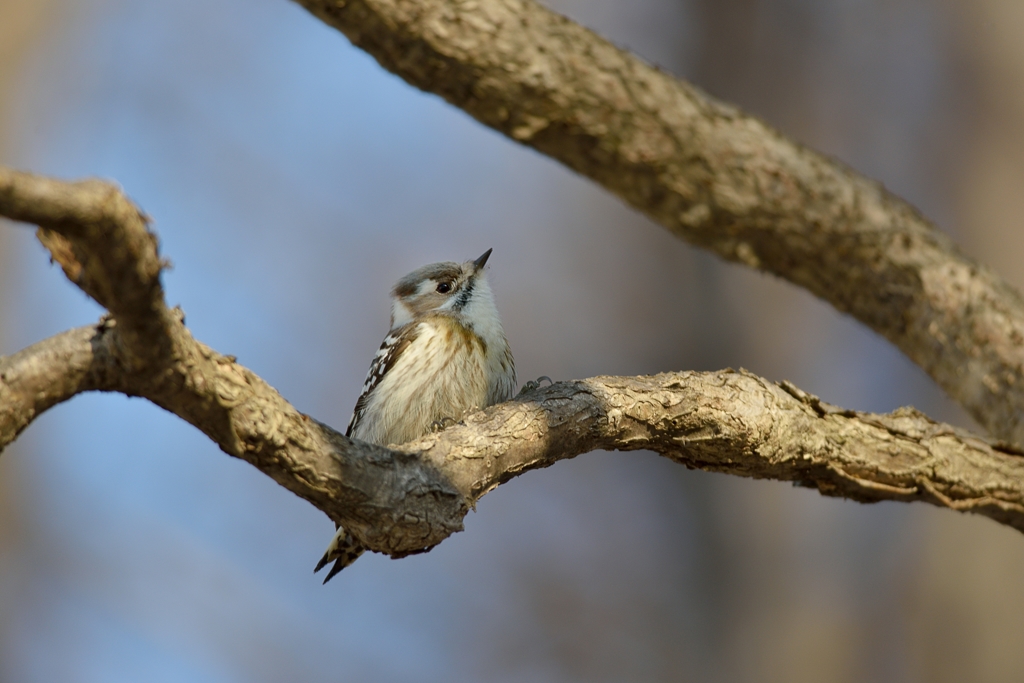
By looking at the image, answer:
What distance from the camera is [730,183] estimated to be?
155 inches

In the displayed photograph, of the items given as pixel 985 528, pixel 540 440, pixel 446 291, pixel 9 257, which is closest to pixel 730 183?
pixel 540 440

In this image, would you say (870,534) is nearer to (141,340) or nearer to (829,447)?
(829,447)

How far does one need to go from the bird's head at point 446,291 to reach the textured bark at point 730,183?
58.1 inches

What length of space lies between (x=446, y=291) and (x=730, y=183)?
2068mm

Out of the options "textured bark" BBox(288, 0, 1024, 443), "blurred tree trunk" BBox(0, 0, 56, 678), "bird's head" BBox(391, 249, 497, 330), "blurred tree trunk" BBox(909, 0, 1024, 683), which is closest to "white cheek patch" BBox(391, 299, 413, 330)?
"bird's head" BBox(391, 249, 497, 330)

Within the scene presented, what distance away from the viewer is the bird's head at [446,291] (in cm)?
523

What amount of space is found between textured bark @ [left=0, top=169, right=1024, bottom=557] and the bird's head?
1.94 meters

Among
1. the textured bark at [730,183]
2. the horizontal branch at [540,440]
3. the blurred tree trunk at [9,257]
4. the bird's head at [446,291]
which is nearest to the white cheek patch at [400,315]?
the bird's head at [446,291]

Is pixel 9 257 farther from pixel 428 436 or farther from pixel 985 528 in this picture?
pixel 985 528

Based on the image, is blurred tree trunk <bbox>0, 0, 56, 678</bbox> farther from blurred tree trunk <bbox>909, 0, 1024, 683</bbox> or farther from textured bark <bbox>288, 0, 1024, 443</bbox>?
blurred tree trunk <bbox>909, 0, 1024, 683</bbox>

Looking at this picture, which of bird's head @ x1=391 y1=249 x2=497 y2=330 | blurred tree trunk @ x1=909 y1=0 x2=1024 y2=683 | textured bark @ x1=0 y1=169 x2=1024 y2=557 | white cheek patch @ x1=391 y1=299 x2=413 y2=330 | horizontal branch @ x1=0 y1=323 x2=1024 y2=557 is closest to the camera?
textured bark @ x1=0 y1=169 x2=1024 y2=557

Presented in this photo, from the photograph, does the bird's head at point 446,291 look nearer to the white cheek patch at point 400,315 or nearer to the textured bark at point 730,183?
the white cheek patch at point 400,315

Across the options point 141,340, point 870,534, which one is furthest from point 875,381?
point 141,340

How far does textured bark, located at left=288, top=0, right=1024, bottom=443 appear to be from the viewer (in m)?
3.57
